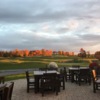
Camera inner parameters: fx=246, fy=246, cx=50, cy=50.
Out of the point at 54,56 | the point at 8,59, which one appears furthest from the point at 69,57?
the point at 8,59

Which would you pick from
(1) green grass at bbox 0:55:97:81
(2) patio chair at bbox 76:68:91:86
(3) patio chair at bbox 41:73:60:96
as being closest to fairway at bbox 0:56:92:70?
(1) green grass at bbox 0:55:97:81

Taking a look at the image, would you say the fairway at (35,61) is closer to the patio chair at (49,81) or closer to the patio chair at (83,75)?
the patio chair at (83,75)

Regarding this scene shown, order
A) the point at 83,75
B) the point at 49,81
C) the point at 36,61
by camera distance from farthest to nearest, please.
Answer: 1. the point at 36,61
2. the point at 83,75
3. the point at 49,81

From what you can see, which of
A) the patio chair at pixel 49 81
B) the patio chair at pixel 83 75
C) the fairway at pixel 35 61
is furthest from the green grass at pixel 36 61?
the patio chair at pixel 49 81

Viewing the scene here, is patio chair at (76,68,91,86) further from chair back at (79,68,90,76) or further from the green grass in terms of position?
the green grass

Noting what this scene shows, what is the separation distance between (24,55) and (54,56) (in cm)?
498

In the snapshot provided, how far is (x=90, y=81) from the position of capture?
1486cm

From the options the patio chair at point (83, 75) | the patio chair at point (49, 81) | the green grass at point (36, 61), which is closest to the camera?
the patio chair at point (49, 81)

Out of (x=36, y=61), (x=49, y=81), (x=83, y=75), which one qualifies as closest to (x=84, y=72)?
(x=83, y=75)

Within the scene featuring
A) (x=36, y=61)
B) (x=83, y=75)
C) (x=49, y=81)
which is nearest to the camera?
(x=49, y=81)

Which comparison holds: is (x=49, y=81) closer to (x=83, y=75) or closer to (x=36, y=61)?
(x=83, y=75)

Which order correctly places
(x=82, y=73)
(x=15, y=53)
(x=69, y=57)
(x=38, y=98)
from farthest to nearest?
(x=69, y=57) < (x=15, y=53) < (x=82, y=73) < (x=38, y=98)

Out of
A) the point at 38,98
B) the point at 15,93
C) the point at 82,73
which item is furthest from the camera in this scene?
the point at 82,73

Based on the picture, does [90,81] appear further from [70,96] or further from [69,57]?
[69,57]
